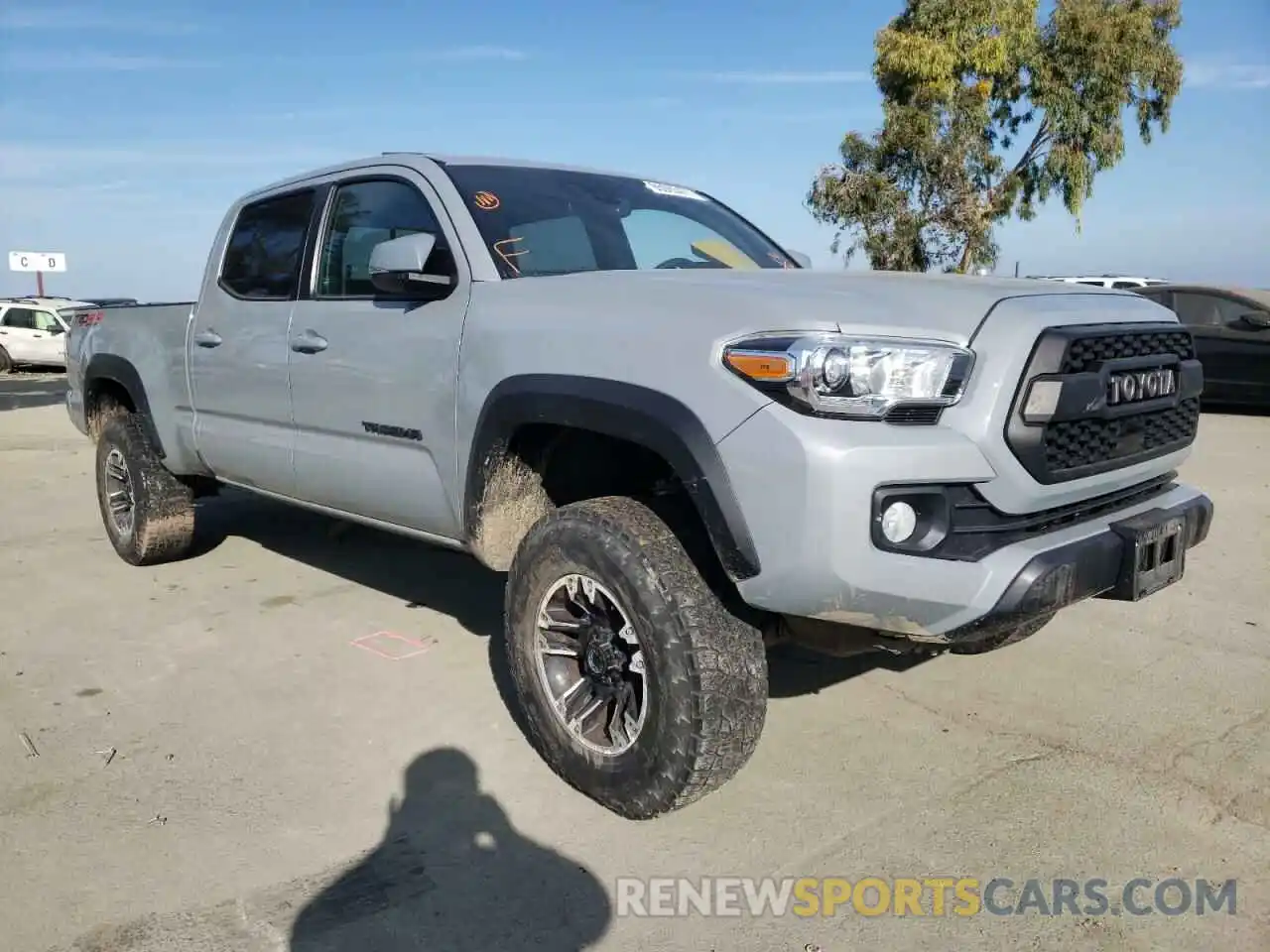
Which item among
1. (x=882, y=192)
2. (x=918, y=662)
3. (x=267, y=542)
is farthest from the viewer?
(x=882, y=192)

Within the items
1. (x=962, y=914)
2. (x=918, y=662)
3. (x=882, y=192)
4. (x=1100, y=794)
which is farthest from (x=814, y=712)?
(x=882, y=192)

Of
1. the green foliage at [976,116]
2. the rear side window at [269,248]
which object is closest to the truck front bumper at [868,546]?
the rear side window at [269,248]

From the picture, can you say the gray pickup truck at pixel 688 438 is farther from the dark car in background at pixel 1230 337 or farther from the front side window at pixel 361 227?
the dark car in background at pixel 1230 337

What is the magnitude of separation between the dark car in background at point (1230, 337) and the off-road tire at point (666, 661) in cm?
1110

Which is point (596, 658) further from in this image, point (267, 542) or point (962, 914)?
point (267, 542)

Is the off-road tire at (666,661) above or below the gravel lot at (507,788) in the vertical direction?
above

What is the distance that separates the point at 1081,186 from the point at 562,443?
68.3 feet

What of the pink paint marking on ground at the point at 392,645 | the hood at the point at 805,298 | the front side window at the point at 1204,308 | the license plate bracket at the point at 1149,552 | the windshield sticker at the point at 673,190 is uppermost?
the windshield sticker at the point at 673,190

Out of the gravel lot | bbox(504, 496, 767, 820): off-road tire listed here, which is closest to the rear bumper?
bbox(504, 496, 767, 820): off-road tire

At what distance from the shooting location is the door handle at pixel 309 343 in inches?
160

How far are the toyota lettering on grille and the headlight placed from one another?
0.54m

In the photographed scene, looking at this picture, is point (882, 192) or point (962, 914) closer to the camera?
point (962, 914)

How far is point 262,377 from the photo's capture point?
14.7 feet

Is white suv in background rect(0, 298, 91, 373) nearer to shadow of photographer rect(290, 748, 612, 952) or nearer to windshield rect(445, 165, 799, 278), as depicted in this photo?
windshield rect(445, 165, 799, 278)
